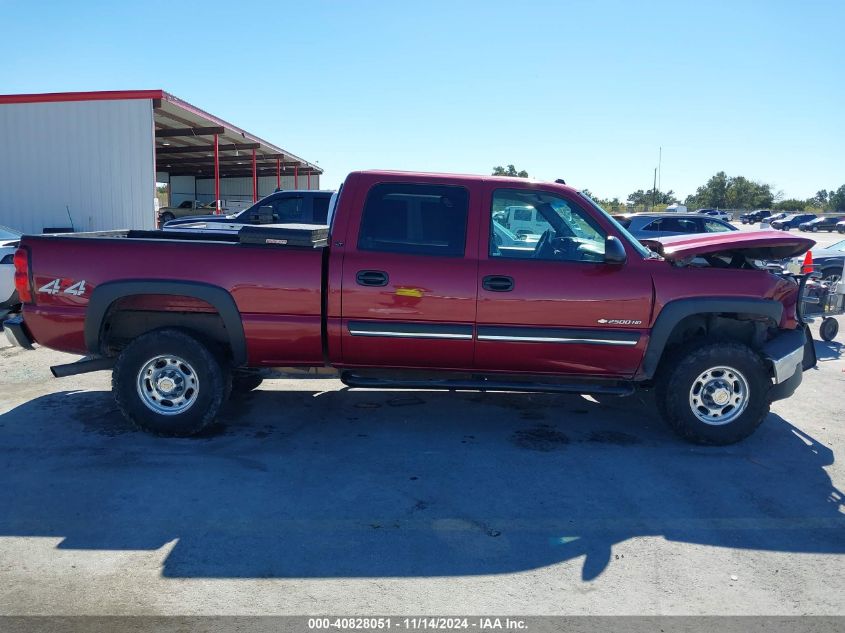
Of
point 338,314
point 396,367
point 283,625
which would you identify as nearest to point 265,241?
point 338,314

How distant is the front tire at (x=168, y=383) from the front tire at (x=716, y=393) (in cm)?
350

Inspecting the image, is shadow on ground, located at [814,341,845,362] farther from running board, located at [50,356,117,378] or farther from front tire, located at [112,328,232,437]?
running board, located at [50,356,117,378]

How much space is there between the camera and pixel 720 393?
5.24m

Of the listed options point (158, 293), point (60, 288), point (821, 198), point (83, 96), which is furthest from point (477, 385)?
point (821, 198)

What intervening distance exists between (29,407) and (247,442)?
2.23m

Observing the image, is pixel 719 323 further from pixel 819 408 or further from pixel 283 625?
pixel 283 625

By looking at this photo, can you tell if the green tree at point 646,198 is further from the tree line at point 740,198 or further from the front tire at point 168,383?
the front tire at point 168,383

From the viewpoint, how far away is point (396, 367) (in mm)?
5242

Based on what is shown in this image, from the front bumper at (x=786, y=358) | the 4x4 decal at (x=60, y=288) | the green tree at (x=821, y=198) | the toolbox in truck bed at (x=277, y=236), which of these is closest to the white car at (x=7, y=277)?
the 4x4 decal at (x=60, y=288)

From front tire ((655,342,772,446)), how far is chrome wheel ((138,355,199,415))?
367 cm

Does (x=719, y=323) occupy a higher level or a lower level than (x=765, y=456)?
higher

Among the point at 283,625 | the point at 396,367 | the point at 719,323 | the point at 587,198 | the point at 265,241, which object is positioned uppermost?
the point at 587,198

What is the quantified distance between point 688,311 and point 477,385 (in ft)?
5.44

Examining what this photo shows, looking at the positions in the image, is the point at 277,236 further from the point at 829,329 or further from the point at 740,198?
the point at 740,198
